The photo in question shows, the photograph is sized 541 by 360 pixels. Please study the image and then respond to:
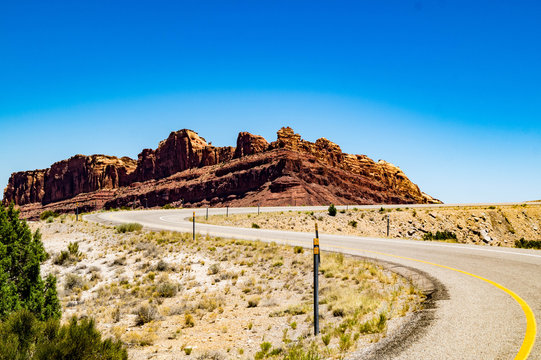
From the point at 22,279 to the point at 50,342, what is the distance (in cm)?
605

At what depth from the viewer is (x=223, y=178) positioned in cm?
9406

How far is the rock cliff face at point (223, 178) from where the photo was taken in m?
83.2

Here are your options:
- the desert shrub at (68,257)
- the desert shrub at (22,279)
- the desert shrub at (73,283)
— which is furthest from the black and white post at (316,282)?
the desert shrub at (68,257)

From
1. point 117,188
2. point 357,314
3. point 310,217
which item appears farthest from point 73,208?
point 357,314

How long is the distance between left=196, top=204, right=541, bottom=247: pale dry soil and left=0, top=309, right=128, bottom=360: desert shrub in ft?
91.9

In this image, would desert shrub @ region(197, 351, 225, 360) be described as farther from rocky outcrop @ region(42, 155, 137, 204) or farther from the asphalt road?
rocky outcrop @ region(42, 155, 137, 204)

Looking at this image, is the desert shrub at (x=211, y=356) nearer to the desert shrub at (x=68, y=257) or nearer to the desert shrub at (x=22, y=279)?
the desert shrub at (x=22, y=279)

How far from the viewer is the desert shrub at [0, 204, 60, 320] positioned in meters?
8.93

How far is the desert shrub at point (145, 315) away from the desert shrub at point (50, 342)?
135 inches

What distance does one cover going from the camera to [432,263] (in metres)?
11.4

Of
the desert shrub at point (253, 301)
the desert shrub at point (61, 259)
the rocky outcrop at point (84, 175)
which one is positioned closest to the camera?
the desert shrub at point (253, 301)

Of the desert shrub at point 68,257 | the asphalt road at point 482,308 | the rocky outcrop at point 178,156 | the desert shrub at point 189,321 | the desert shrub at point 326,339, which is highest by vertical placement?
the rocky outcrop at point 178,156

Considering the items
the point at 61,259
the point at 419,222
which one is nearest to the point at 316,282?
the point at 61,259

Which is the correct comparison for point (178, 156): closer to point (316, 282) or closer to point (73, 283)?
point (73, 283)
